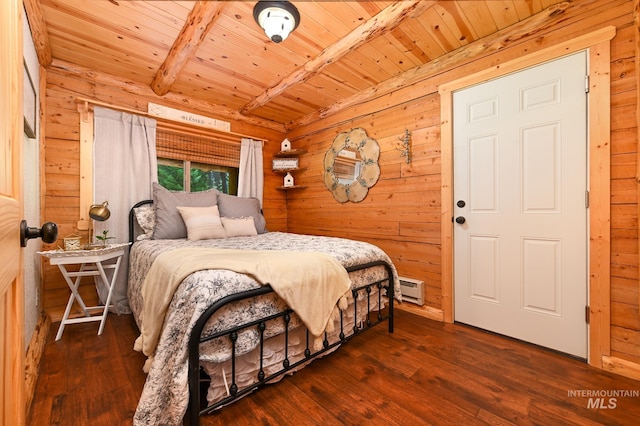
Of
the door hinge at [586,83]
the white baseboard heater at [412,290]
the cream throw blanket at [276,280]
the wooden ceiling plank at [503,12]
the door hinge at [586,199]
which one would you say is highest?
the wooden ceiling plank at [503,12]

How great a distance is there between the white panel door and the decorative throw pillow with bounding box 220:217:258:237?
1869 millimetres

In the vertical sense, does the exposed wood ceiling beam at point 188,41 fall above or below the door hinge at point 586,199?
above

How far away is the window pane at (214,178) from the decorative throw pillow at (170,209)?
1.70 feet

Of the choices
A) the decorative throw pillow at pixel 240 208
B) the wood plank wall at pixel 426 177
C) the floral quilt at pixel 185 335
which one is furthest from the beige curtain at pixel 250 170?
the floral quilt at pixel 185 335

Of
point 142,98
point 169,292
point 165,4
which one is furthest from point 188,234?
point 165,4

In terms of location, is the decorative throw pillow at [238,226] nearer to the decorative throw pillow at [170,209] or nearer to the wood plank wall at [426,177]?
the decorative throw pillow at [170,209]

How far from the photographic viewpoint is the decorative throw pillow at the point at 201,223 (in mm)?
2248

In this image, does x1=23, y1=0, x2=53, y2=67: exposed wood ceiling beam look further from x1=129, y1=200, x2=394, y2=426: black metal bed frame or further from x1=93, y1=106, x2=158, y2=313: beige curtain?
x1=129, y1=200, x2=394, y2=426: black metal bed frame

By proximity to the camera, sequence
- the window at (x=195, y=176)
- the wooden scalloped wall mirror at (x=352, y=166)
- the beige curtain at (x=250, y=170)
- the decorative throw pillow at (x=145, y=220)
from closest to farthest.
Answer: the decorative throw pillow at (x=145, y=220), the wooden scalloped wall mirror at (x=352, y=166), the window at (x=195, y=176), the beige curtain at (x=250, y=170)

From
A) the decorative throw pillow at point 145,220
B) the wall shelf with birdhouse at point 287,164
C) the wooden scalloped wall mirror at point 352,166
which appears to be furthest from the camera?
the wall shelf with birdhouse at point 287,164

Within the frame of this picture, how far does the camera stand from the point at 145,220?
241 cm

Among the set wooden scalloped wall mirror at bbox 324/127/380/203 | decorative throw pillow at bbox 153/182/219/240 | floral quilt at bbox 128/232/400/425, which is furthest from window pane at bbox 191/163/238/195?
floral quilt at bbox 128/232/400/425

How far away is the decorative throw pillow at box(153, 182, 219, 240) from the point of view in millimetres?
2301

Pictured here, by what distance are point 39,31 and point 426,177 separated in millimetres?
2883
